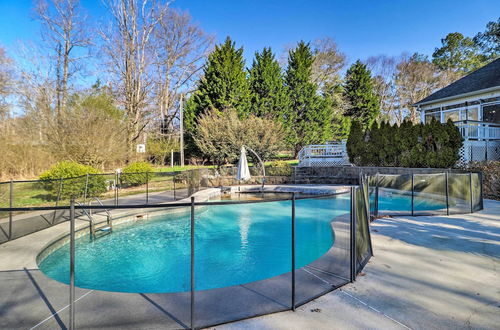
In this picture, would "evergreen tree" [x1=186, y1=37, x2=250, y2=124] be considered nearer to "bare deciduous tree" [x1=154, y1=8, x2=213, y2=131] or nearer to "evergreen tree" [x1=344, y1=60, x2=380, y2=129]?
"bare deciduous tree" [x1=154, y1=8, x2=213, y2=131]

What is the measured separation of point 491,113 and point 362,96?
12221 mm

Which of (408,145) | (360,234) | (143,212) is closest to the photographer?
(360,234)

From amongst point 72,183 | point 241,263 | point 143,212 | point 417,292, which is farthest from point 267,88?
point 417,292

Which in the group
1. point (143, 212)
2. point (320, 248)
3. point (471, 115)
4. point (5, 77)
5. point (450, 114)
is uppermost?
point (5, 77)

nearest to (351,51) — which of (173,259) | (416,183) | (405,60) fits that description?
(405,60)

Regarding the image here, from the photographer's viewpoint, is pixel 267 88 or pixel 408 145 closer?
pixel 408 145

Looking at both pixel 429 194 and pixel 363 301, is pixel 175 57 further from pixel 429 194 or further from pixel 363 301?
pixel 363 301

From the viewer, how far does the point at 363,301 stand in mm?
2988

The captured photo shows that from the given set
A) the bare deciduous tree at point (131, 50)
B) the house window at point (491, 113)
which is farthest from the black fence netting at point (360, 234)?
the bare deciduous tree at point (131, 50)

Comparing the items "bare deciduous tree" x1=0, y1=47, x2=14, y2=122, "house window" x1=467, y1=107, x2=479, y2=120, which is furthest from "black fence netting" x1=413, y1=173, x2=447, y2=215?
"bare deciduous tree" x1=0, y1=47, x2=14, y2=122

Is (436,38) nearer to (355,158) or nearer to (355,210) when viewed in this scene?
(355,158)

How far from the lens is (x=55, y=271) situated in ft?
16.0

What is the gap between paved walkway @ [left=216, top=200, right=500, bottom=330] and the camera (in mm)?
2588

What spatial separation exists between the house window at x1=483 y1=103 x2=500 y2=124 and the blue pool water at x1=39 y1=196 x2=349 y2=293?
14871 millimetres
